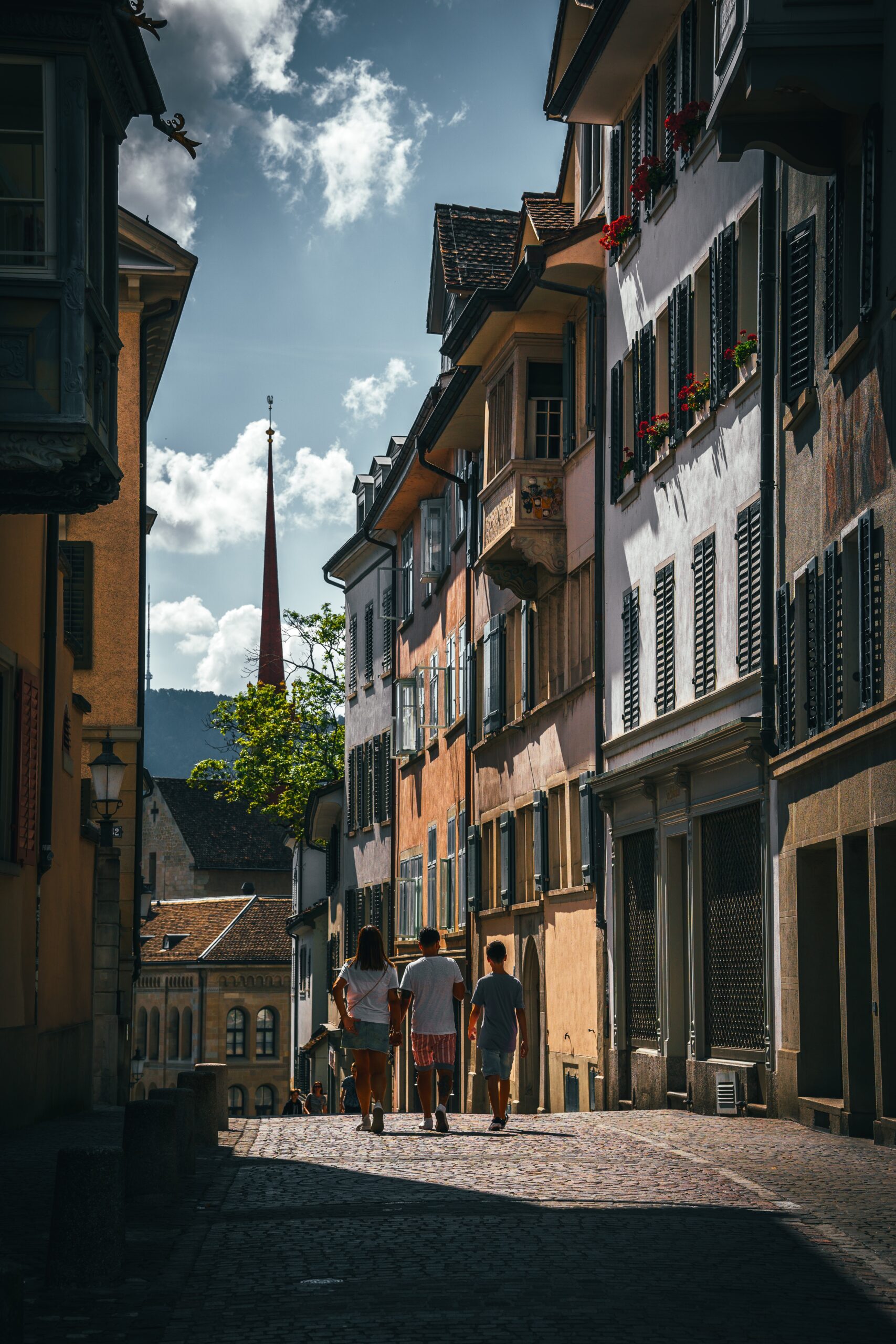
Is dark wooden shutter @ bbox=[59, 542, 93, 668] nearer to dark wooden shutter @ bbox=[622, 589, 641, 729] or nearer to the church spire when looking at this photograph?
dark wooden shutter @ bbox=[622, 589, 641, 729]

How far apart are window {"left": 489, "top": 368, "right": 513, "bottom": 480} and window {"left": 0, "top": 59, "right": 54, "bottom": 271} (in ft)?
50.5

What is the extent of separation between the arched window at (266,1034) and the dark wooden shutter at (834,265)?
8071cm

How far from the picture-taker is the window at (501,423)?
29406 mm

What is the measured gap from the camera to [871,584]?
1513 cm

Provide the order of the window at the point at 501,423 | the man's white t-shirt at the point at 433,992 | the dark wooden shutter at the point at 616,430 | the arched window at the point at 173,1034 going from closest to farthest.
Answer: the man's white t-shirt at the point at 433,992, the dark wooden shutter at the point at 616,430, the window at the point at 501,423, the arched window at the point at 173,1034

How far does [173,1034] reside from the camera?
95.4m

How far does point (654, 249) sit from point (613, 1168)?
1355cm

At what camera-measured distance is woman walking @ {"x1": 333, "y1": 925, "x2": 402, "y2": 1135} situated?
55.7ft

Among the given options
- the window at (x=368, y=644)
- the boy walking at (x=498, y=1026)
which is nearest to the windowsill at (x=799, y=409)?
the boy walking at (x=498, y=1026)

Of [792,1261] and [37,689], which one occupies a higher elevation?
[37,689]

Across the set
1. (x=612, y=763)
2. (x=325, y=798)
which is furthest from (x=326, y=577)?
(x=612, y=763)

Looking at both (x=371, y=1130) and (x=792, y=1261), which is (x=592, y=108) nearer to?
(x=371, y=1130)

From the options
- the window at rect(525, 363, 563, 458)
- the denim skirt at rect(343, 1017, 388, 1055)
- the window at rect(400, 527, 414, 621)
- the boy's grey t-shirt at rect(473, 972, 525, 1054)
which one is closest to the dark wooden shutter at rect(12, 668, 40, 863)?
the denim skirt at rect(343, 1017, 388, 1055)

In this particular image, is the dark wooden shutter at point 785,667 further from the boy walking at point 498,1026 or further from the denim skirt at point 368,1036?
the denim skirt at point 368,1036
